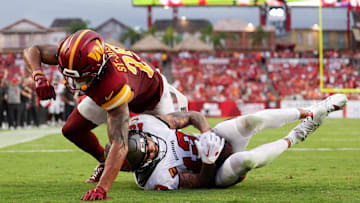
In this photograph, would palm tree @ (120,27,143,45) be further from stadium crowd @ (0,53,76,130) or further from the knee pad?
the knee pad

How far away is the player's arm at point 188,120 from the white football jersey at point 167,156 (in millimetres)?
95

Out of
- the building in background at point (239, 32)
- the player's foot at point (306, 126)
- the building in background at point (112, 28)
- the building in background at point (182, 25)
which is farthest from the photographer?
the building in background at point (112, 28)

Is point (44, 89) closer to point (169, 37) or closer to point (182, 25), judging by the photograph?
point (169, 37)

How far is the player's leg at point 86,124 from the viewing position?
4.60 metres

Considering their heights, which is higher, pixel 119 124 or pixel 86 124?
pixel 119 124

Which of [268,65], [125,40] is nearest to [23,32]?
[125,40]

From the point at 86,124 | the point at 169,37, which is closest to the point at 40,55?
the point at 86,124

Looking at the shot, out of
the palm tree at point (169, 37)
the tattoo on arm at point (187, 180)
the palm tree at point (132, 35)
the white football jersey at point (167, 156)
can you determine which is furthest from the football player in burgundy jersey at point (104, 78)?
the palm tree at point (132, 35)

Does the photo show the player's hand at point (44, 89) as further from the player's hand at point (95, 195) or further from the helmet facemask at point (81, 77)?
the player's hand at point (95, 195)

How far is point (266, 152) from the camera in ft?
12.5

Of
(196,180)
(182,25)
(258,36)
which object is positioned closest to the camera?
(196,180)

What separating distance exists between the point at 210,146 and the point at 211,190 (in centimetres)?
60

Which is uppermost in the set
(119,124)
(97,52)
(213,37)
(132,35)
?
(97,52)

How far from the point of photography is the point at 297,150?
8180 millimetres
